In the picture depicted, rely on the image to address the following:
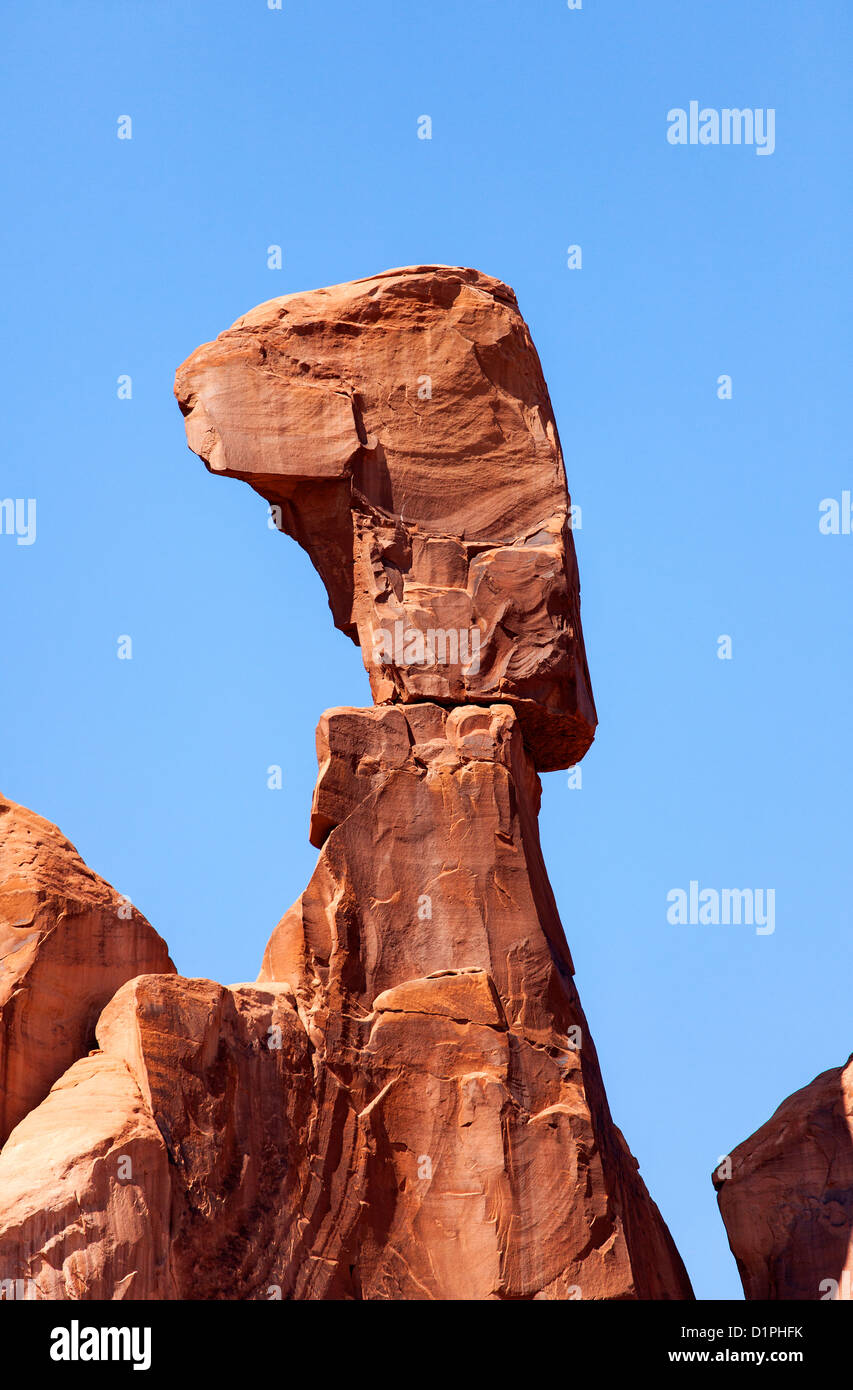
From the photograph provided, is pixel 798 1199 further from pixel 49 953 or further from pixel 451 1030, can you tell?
pixel 49 953

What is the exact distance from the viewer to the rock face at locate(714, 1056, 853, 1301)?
17.0 meters

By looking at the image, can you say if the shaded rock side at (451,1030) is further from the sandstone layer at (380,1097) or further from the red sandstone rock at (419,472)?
the red sandstone rock at (419,472)

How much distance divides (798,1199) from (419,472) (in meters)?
6.16

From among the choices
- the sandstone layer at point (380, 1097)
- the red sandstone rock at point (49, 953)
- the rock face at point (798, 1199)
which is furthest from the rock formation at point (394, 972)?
the rock face at point (798, 1199)

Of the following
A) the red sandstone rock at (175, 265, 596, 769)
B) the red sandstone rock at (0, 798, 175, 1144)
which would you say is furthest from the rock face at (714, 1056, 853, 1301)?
the red sandstone rock at (0, 798, 175, 1144)

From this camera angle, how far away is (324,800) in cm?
1591

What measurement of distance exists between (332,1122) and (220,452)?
504 cm

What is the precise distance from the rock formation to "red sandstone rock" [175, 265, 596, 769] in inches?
0.9

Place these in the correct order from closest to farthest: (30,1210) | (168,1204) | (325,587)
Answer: (30,1210)
(168,1204)
(325,587)

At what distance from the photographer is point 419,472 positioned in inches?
696
